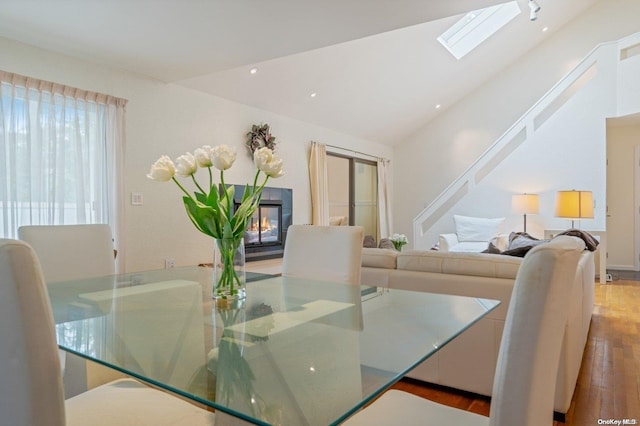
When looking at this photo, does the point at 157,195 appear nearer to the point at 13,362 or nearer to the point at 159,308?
the point at 159,308

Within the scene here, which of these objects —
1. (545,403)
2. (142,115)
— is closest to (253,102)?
(142,115)

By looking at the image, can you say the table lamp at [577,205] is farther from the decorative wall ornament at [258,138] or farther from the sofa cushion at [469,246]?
the decorative wall ornament at [258,138]

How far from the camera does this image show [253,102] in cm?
509

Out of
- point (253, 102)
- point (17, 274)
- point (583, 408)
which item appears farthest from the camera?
point (253, 102)

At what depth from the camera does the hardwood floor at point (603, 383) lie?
2066 mm

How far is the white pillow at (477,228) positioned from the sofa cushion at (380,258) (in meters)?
4.30

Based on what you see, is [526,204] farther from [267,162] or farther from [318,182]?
[267,162]

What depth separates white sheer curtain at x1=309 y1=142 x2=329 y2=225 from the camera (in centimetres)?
599

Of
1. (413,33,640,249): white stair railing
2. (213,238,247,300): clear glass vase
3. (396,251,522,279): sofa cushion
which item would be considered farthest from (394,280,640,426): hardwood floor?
(413,33,640,249): white stair railing

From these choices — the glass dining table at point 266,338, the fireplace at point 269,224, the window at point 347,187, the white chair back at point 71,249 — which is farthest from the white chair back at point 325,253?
the window at point 347,187

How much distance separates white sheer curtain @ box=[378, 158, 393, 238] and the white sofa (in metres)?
5.49

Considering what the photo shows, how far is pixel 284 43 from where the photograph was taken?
3.18 metres

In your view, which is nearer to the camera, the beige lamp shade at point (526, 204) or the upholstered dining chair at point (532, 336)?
the upholstered dining chair at point (532, 336)

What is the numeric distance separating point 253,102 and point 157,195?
178 cm
